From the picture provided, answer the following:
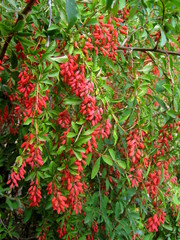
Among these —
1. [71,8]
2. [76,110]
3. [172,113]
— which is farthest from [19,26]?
[172,113]

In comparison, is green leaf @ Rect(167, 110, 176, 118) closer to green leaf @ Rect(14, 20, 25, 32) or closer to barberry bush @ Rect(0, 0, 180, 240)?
barberry bush @ Rect(0, 0, 180, 240)

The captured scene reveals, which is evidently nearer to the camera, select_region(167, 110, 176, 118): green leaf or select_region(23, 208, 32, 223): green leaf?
select_region(167, 110, 176, 118): green leaf

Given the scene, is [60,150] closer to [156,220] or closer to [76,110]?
[76,110]

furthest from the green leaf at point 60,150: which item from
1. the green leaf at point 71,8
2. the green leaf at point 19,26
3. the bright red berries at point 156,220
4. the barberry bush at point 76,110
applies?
the bright red berries at point 156,220

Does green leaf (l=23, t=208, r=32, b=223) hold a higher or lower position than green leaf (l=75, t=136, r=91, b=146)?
lower

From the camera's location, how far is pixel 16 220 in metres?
2.02

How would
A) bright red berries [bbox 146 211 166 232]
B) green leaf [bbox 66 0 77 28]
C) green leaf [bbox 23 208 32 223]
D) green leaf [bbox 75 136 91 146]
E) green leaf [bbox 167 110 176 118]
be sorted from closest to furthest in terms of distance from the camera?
1. green leaf [bbox 66 0 77 28]
2. green leaf [bbox 75 136 91 146]
3. green leaf [bbox 167 110 176 118]
4. bright red berries [bbox 146 211 166 232]
5. green leaf [bbox 23 208 32 223]

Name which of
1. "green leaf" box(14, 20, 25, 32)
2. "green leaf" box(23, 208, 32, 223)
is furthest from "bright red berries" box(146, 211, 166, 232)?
"green leaf" box(14, 20, 25, 32)

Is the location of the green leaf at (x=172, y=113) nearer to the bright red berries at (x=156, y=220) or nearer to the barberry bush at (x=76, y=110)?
the barberry bush at (x=76, y=110)

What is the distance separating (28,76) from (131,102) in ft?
1.70

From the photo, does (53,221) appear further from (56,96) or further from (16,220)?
(56,96)

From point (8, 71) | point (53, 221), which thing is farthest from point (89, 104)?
point (53, 221)

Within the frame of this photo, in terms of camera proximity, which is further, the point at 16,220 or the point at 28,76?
the point at 16,220

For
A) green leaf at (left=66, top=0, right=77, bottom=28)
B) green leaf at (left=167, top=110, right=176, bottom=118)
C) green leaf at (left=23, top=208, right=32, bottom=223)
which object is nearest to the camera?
green leaf at (left=66, top=0, right=77, bottom=28)
